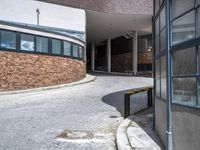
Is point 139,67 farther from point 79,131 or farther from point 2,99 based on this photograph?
point 79,131

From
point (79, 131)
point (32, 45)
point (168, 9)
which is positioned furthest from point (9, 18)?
point (168, 9)

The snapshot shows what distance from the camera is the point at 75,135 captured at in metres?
7.73

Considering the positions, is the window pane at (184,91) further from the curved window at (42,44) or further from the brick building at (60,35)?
the curved window at (42,44)

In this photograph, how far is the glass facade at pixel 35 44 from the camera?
18156 mm

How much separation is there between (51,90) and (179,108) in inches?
602

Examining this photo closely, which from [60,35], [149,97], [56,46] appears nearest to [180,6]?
[149,97]

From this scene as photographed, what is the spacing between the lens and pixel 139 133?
7.30 meters

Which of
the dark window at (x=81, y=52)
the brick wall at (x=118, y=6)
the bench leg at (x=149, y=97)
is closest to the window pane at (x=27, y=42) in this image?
the dark window at (x=81, y=52)

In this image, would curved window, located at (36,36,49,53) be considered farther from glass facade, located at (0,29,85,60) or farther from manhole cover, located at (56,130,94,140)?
manhole cover, located at (56,130,94,140)

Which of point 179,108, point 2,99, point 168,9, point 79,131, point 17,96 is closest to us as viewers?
point 179,108

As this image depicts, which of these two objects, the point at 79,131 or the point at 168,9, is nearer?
the point at 168,9

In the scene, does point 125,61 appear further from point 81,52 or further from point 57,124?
point 57,124

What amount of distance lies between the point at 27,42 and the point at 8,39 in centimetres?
152

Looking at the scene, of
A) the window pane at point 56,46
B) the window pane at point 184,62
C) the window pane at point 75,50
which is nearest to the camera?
the window pane at point 184,62
